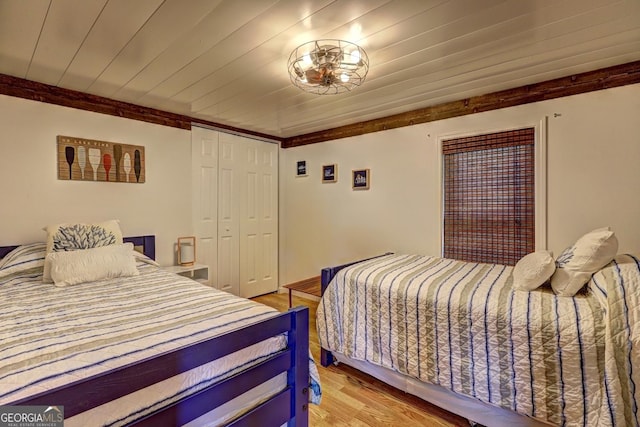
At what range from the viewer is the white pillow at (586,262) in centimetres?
162

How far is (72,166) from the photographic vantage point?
104 inches

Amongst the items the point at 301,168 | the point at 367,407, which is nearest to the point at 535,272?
the point at 367,407

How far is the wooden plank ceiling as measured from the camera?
4.96 ft

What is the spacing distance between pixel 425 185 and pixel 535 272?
1.48m

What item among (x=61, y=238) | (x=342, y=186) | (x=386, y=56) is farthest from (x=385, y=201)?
(x=61, y=238)

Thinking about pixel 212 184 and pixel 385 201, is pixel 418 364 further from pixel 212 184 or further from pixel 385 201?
pixel 212 184

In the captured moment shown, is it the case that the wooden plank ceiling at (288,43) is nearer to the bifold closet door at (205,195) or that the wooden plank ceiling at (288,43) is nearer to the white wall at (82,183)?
the white wall at (82,183)

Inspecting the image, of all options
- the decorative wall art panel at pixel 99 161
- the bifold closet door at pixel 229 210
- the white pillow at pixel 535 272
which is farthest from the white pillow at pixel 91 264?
the white pillow at pixel 535 272

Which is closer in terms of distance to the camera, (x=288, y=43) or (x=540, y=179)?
(x=288, y=43)

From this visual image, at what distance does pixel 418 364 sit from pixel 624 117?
224cm

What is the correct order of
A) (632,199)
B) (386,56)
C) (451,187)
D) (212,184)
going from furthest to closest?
(212,184) → (451,187) → (632,199) → (386,56)

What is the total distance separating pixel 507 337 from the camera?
1.56m

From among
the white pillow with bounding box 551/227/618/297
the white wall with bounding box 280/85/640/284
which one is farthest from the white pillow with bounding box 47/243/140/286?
the white pillow with bounding box 551/227/618/297

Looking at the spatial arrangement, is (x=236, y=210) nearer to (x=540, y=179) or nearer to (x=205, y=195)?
(x=205, y=195)
